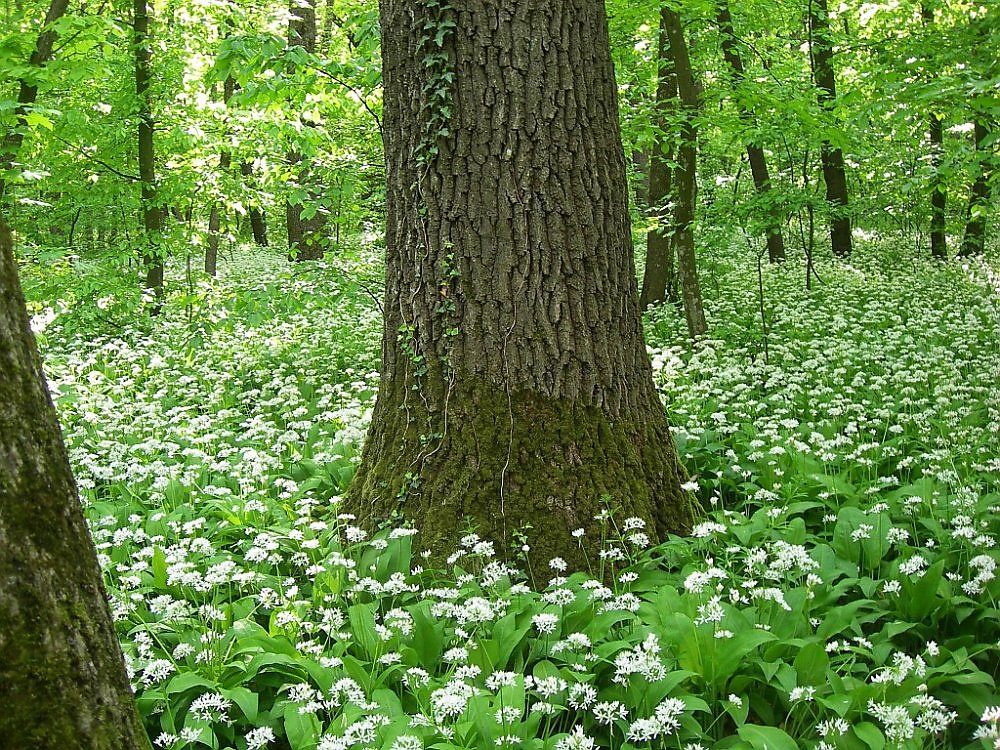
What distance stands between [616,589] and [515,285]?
1516mm

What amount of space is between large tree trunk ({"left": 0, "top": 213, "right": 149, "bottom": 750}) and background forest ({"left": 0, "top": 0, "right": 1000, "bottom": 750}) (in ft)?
0.25

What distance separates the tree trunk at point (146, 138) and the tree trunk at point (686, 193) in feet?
19.8

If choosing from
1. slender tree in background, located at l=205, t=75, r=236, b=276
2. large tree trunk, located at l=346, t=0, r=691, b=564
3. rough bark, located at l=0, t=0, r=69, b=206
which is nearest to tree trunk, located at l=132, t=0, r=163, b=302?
slender tree in background, located at l=205, t=75, r=236, b=276

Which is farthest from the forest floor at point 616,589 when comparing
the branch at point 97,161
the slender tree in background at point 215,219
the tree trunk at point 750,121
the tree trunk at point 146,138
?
the slender tree in background at point 215,219

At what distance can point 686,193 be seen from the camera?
8117 millimetres

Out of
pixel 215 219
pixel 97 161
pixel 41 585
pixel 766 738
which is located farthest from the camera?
pixel 215 219

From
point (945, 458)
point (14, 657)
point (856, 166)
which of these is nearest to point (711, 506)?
point (945, 458)

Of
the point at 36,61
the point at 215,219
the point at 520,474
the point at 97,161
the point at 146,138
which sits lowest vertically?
the point at 520,474

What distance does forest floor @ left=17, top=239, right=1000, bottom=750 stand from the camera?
2.62m

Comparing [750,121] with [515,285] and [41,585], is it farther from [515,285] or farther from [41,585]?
[41,585]

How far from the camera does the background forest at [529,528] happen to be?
8.98 feet

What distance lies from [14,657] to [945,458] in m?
4.51

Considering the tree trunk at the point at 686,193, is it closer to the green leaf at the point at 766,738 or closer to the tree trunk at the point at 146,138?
the green leaf at the point at 766,738

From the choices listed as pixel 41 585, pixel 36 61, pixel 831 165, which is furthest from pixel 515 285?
pixel 831 165
